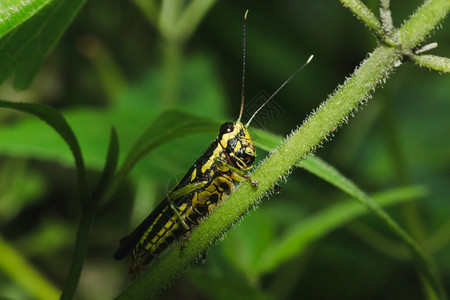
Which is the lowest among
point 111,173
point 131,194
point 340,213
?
point 131,194

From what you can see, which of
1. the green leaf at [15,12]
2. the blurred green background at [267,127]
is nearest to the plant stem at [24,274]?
the blurred green background at [267,127]

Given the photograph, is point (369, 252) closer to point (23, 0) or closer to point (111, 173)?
point (111, 173)

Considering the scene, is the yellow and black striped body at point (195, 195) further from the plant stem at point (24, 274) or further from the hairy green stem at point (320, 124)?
the plant stem at point (24, 274)

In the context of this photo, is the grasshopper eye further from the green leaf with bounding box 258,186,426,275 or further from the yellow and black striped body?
the green leaf with bounding box 258,186,426,275

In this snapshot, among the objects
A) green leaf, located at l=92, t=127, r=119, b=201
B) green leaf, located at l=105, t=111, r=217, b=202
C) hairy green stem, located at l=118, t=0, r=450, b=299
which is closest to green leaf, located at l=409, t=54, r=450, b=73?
hairy green stem, located at l=118, t=0, r=450, b=299

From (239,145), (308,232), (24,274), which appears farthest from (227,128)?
(24,274)

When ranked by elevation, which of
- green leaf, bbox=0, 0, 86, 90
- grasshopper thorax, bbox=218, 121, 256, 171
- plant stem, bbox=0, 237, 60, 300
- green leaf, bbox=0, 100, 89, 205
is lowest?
plant stem, bbox=0, 237, 60, 300

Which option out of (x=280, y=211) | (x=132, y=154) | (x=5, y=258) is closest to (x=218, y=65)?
(x=280, y=211)
